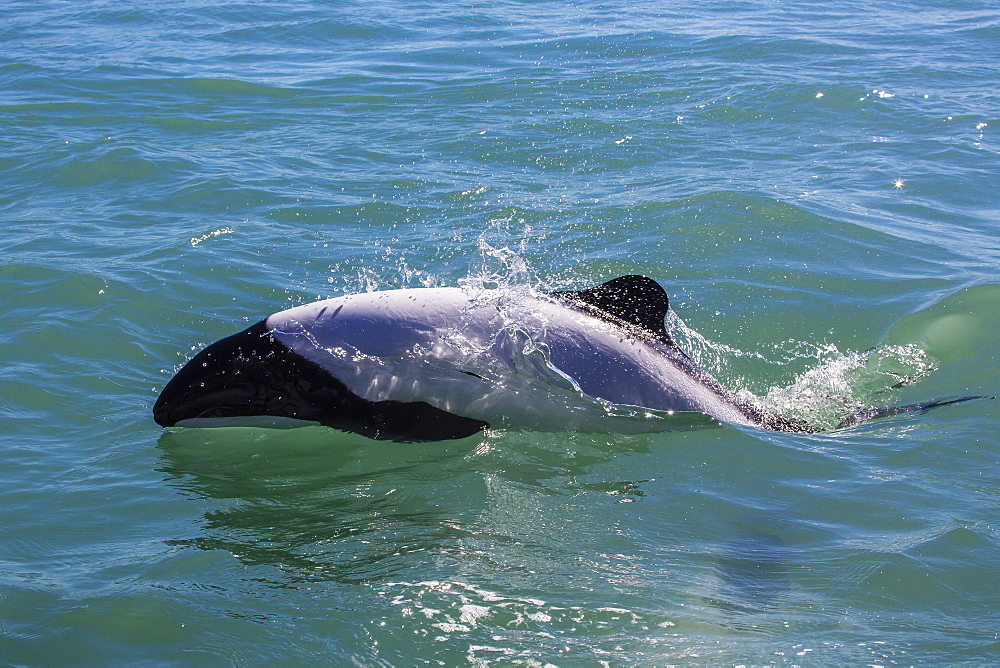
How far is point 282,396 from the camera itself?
5734 millimetres

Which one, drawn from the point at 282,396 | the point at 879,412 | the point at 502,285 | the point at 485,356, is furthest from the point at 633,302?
the point at 282,396

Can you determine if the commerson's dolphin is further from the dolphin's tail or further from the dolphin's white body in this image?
the dolphin's tail

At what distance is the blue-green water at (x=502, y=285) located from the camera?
4.52m

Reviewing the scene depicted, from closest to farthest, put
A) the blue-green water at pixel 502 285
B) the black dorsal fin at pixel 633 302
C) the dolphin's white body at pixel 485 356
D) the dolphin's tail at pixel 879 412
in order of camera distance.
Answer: the blue-green water at pixel 502 285, the dolphin's white body at pixel 485 356, the black dorsal fin at pixel 633 302, the dolphin's tail at pixel 879 412

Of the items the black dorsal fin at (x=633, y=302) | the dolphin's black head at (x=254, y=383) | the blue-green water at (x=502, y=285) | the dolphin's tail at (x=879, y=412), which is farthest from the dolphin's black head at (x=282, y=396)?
the dolphin's tail at (x=879, y=412)

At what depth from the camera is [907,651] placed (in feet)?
13.9

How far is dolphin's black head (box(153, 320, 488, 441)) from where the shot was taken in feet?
18.7

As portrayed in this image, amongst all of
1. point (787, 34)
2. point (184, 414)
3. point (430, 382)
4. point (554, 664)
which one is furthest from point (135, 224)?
point (787, 34)

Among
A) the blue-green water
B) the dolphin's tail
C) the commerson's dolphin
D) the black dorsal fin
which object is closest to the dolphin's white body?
the commerson's dolphin

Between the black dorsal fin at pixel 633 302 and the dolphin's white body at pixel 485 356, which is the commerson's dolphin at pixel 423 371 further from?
the black dorsal fin at pixel 633 302

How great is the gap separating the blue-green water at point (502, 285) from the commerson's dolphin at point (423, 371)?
29cm

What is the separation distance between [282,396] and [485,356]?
122 cm

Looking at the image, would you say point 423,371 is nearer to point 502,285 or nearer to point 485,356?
point 485,356

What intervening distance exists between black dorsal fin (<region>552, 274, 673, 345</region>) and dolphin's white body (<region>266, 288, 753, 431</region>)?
0.41ft
